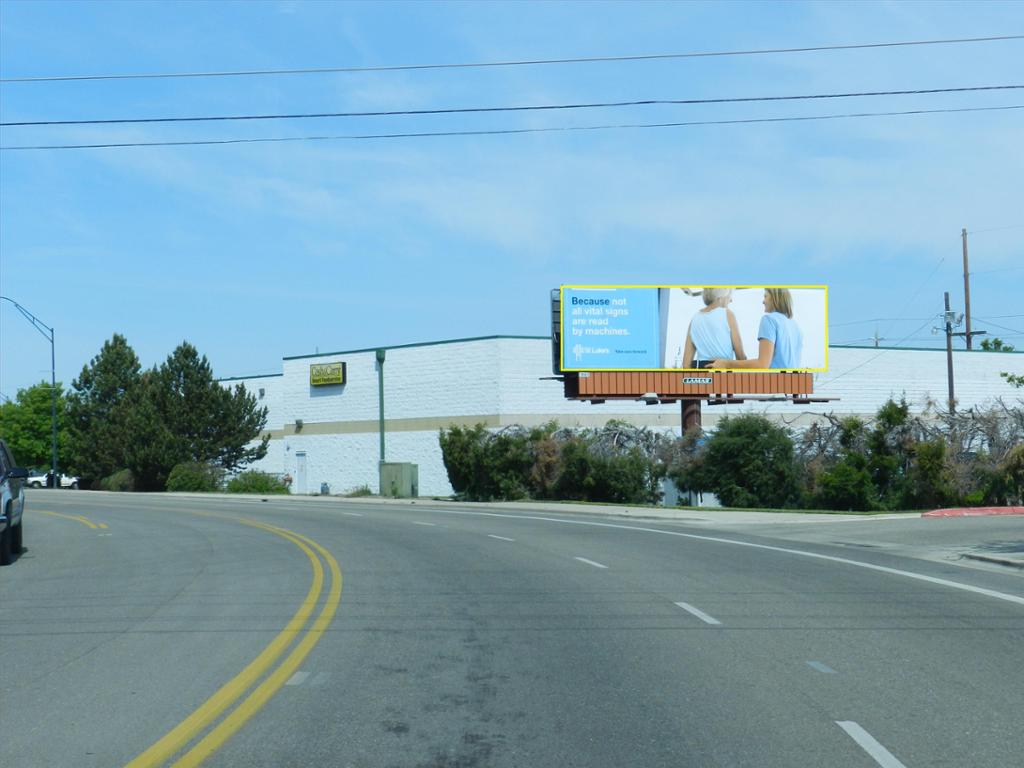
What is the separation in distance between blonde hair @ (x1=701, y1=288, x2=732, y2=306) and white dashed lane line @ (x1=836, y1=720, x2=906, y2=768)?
1568 inches

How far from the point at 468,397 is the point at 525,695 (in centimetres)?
4801

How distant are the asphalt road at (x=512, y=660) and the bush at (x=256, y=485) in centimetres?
4175

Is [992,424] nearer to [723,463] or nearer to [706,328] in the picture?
[723,463]

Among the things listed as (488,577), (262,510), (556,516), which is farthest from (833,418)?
(488,577)

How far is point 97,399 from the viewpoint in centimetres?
8412

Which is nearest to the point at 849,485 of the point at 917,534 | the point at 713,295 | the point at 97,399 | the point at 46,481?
the point at 713,295

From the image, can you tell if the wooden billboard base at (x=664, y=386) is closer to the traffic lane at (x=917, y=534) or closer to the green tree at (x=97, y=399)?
the traffic lane at (x=917, y=534)

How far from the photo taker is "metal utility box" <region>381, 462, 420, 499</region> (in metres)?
55.1

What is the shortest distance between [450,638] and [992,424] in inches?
1201

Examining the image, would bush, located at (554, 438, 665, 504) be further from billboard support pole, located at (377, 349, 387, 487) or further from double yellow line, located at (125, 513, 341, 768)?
double yellow line, located at (125, 513, 341, 768)

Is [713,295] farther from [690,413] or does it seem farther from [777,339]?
[690,413]

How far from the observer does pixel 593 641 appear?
38.2 feet

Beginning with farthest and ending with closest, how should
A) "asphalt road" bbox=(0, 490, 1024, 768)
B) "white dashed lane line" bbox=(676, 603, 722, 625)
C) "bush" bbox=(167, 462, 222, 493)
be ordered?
"bush" bbox=(167, 462, 222, 493), "white dashed lane line" bbox=(676, 603, 722, 625), "asphalt road" bbox=(0, 490, 1024, 768)

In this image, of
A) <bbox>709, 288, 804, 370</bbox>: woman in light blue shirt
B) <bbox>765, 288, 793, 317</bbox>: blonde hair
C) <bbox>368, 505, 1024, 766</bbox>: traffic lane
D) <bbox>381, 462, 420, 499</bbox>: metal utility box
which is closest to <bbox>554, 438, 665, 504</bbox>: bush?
<bbox>709, 288, 804, 370</bbox>: woman in light blue shirt
